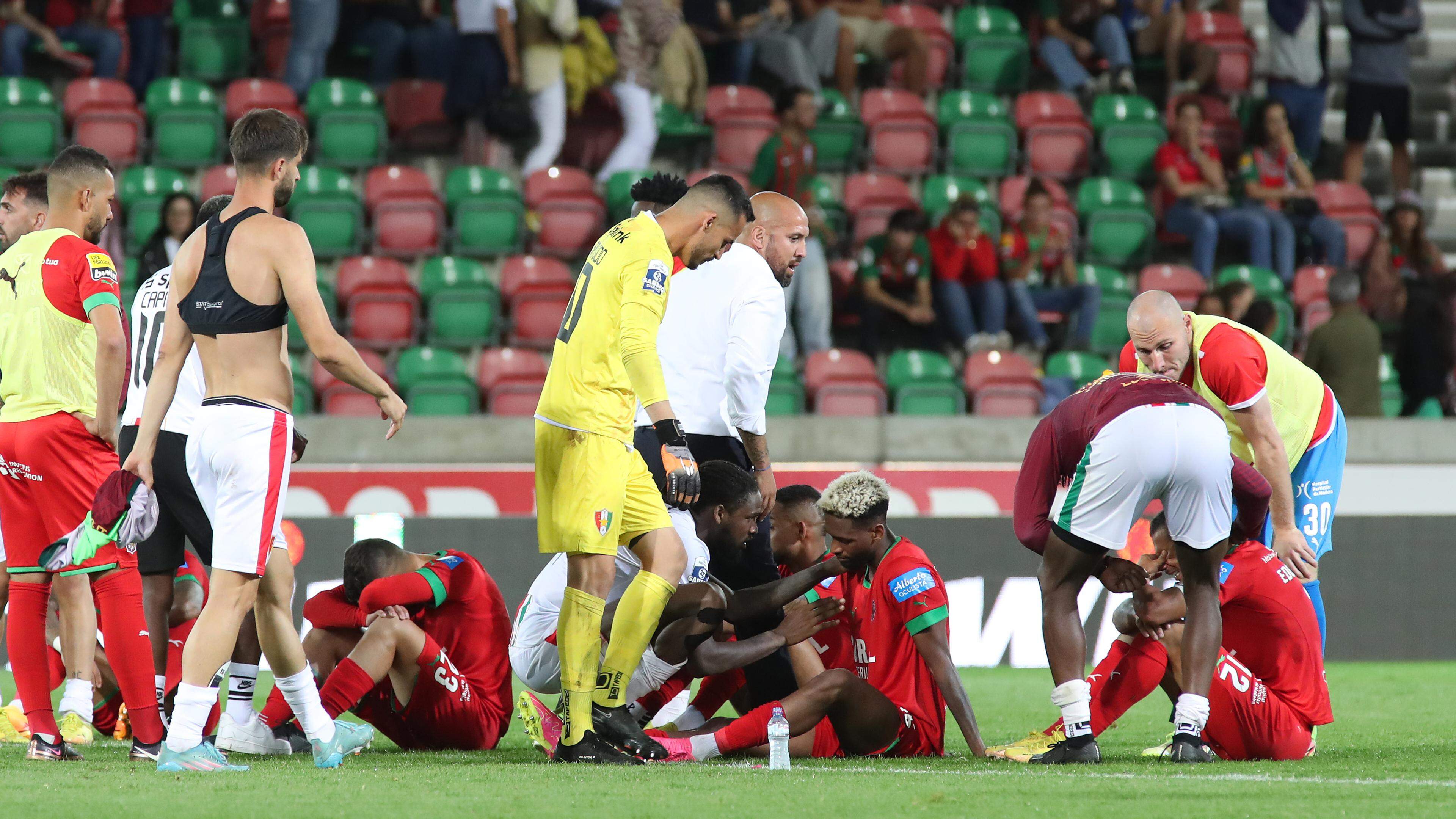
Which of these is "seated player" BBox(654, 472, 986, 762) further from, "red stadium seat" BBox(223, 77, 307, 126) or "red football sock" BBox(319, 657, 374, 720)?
"red stadium seat" BBox(223, 77, 307, 126)

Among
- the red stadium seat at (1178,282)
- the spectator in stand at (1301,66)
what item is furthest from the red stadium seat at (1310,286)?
the spectator in stand at (1301,66)

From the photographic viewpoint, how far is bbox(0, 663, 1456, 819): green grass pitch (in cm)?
422

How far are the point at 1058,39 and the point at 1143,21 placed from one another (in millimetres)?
1271

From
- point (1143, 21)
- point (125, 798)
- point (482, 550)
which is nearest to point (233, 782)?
point (125, 798)

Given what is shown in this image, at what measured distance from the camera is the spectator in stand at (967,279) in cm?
1291

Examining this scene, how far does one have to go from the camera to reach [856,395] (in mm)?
12359

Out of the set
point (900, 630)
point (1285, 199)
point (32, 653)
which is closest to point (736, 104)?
point (1285, 199)

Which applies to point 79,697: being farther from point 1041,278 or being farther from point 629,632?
point 1041,278

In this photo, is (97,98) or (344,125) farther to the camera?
(344,125)

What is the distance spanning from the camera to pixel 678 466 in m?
5.27

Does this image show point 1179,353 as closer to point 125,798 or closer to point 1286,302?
point 125,798

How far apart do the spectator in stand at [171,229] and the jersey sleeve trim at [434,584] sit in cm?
496

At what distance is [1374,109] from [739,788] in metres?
13.0

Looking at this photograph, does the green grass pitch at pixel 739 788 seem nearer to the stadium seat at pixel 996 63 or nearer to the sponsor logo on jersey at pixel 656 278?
the sponsor logo on jersey at pixel 656 278
